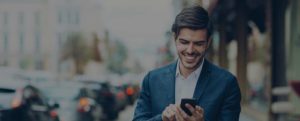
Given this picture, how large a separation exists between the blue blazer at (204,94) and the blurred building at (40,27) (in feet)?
19.0

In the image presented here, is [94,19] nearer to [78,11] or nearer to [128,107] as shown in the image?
[78,11]

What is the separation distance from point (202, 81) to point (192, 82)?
0.04 m

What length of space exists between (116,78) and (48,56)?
8.27 ft

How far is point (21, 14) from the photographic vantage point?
912 centimetres

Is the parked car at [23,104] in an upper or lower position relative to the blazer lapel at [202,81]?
lower

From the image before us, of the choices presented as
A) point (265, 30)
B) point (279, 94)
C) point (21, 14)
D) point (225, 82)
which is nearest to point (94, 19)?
point (21, 14)

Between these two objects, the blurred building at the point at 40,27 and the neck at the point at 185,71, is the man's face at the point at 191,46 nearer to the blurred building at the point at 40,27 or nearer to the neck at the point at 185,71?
the neck at the point at 185,71

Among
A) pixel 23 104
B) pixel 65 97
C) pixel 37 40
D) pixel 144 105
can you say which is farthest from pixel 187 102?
pixel 65 97

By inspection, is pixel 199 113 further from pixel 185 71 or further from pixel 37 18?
pixel 37 18

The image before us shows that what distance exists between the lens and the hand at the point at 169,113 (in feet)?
8.68

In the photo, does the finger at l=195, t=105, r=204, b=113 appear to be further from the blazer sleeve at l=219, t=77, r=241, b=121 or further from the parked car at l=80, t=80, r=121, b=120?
the parked car at l=80, t=80, r=121, b=120

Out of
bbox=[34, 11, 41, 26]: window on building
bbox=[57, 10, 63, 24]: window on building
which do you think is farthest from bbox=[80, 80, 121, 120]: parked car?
bbox=[34, 11, 41, 26]: window on building

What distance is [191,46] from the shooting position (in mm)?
2812

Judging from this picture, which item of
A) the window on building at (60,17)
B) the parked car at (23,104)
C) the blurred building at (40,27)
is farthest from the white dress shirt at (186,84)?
the window on building at (60,17)
